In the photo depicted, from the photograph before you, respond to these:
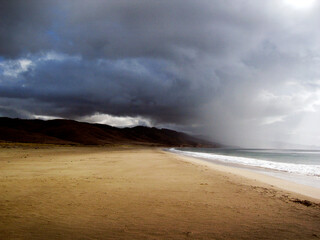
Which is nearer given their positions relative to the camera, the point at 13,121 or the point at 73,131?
the point at 73,131

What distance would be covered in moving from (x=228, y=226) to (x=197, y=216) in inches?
37.1

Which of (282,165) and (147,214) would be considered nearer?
(147,214)

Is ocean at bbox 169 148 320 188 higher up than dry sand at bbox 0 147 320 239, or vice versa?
dry sand at bbox 0 147 320 239

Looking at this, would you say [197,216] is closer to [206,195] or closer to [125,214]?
[125,214]

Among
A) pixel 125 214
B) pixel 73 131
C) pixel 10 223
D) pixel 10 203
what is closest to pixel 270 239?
pixel 125 214

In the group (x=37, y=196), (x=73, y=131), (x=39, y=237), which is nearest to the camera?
(x=39, y=237)

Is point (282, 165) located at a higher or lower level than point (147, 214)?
lower

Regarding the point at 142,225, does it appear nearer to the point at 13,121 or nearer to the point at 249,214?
the point at 249,214

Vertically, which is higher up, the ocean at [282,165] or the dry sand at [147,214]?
the dry sand at [147,214]

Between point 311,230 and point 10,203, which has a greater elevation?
point 311,230

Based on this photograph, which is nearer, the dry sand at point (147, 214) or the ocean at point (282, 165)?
the dry sand at point (147, 214)

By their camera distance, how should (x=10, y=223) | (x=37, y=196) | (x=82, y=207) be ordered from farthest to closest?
(x=37, y=196)
(x=82, y=207)
(x=10, y=223)

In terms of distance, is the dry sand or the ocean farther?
the ocean

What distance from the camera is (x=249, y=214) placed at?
21.0ft
